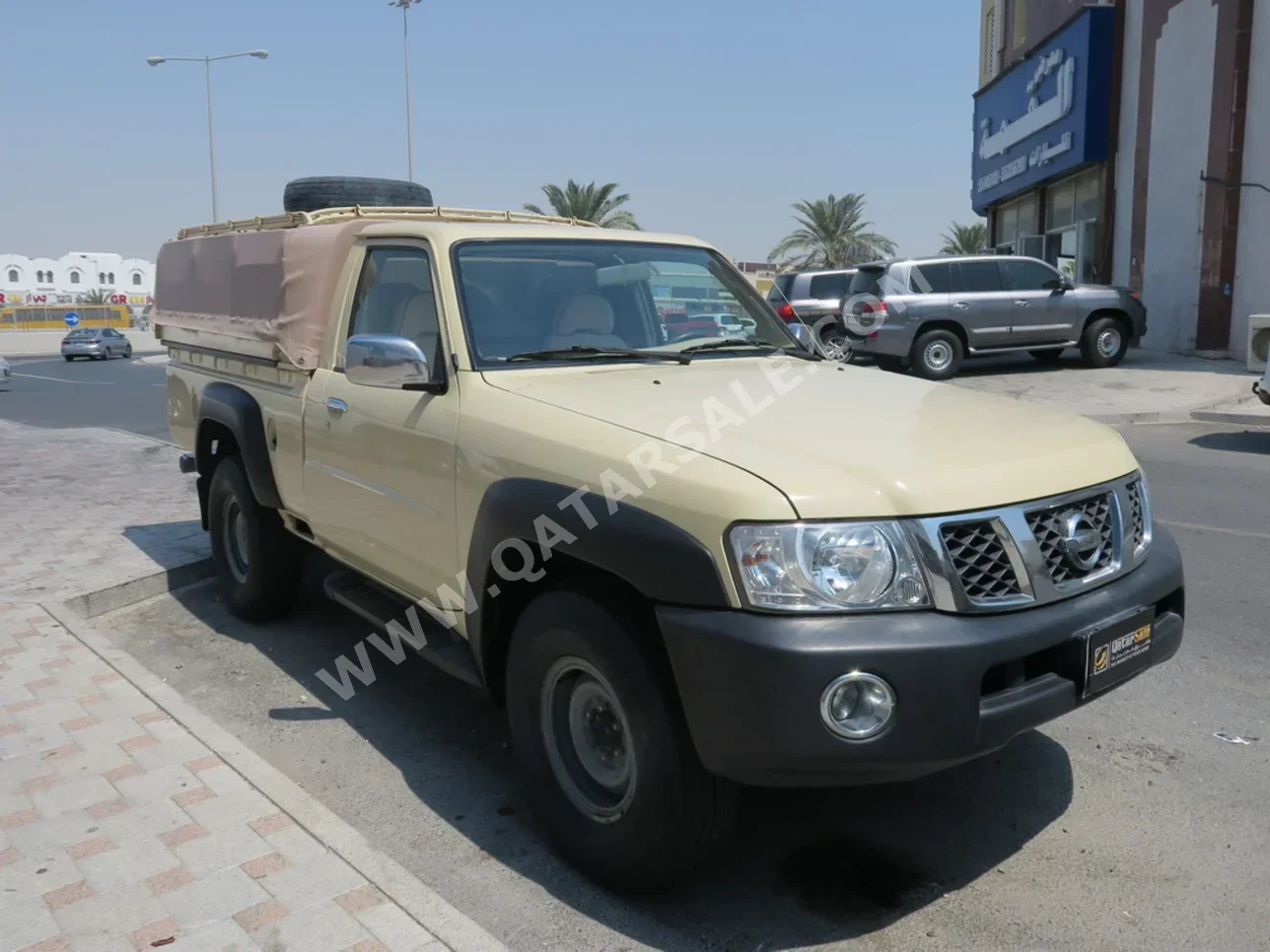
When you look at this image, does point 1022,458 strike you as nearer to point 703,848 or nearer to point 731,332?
point 703,848

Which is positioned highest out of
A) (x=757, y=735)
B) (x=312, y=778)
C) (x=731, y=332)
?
(x=731, y=332)

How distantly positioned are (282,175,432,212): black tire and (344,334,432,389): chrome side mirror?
2.95 meters

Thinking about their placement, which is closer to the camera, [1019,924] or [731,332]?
[1019,924]

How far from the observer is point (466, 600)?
11.3 feet

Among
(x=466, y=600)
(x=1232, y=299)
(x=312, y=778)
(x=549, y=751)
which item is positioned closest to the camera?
(x=549, y=751)

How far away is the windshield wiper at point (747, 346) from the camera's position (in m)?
4.21

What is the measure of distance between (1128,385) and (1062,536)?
571 inches

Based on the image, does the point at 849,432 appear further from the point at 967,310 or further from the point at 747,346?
the point at 967,310

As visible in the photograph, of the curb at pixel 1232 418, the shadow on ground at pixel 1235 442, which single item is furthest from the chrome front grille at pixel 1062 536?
the curb at pixel 1232 418

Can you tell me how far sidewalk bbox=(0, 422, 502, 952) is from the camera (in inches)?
109

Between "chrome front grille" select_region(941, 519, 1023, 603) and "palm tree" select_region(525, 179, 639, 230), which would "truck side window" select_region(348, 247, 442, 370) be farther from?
"palm tree" select_region(525, 179, 639, 230)

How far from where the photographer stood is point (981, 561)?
2.71 m

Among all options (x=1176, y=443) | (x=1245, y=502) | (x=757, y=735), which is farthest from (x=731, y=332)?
(x=1176, y=443)

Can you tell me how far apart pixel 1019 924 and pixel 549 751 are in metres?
1.39
